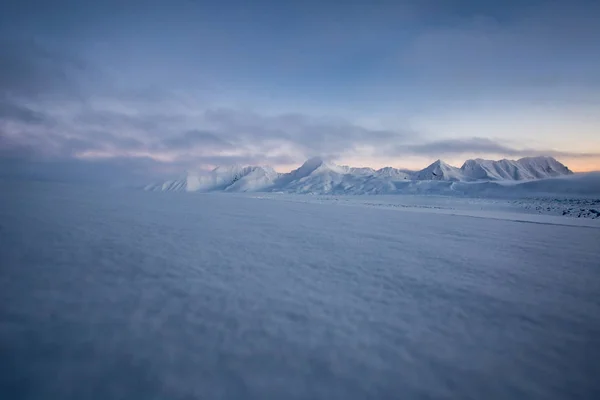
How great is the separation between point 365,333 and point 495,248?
9.08 m

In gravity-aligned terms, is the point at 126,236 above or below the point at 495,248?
above

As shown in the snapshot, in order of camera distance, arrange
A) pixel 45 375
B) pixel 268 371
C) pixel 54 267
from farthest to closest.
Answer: pixel 54 267 < pixel 268 371 < pixel 45 375

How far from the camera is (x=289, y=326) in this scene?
4.20m

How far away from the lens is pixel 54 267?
6457mm

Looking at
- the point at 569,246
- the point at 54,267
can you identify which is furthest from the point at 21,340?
the point at 569,246

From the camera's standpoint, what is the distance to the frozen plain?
3.02 m

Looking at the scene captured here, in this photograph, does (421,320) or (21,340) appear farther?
(421,320)

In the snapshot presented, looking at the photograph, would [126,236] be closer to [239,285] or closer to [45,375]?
[239,285]

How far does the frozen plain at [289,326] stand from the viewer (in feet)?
9.91

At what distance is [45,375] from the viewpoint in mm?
2977

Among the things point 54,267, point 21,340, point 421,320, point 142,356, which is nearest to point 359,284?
point 421,320

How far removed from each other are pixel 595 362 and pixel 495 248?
7.75 m

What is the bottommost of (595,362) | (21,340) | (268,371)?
(595,362)

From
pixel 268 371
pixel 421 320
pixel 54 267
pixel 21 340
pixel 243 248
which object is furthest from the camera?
pixel 243 248
